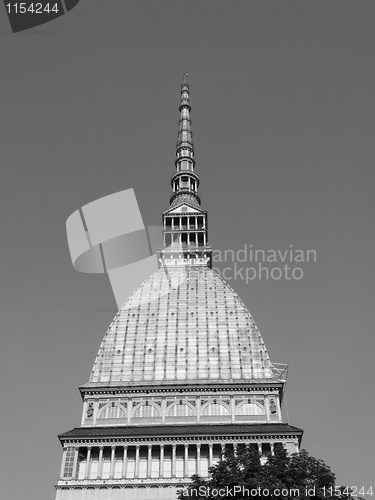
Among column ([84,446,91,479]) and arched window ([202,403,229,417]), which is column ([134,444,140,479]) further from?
arched window ([202,403,229,417])

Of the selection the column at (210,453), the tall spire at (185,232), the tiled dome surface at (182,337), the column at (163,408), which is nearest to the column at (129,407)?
the tiled dome surface at (182,337)

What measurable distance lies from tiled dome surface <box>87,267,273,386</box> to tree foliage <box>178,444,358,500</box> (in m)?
39.7

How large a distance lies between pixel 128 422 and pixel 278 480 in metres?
40.5

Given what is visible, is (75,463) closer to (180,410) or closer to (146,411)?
(146,411)

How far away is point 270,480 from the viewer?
32.8 meters

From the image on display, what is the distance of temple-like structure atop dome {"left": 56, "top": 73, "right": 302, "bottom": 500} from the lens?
6506cm

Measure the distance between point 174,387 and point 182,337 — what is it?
11141 millimetres

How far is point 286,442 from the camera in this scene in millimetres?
64875

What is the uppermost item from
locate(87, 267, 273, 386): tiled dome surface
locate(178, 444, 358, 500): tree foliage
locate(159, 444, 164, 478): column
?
locate(87, 267, 273, 386): tiled dome surface

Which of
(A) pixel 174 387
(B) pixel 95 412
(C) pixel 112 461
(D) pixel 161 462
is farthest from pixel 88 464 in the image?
(A) pixel 174 387

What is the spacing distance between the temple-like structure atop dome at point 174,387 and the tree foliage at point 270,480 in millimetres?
26184

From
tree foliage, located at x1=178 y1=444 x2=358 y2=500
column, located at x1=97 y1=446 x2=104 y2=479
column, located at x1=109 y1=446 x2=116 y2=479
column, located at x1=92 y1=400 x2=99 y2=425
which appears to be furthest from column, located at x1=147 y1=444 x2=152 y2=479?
tree foliage, located at x1=178 y1=444 x2=358 y2=500

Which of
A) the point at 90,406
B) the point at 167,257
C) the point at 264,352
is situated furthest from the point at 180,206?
the point at 90,406

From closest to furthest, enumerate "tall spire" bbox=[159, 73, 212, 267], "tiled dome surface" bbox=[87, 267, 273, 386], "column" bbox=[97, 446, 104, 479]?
"column" bbox=[97, 446, 104, 479] < "tiled dome surface" bbox=[87, 267, 273, 386] < "tall spire" bbox=[159, 73, 212, 267]
